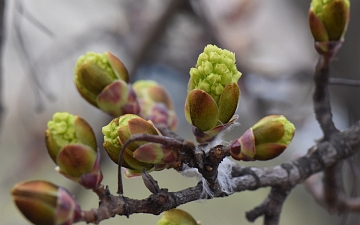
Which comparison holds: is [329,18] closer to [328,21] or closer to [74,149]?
[328,21]

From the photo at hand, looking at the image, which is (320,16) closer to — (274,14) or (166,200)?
(166,200)

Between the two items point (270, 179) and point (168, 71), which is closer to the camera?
point (270, 179)

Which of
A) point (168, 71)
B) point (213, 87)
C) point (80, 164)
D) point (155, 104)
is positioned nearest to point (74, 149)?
point (80, 164)

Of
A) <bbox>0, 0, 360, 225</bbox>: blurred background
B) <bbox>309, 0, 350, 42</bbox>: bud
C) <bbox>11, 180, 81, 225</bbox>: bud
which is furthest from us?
<bbox>0, 0, 360, 225</bbox>: blurred background

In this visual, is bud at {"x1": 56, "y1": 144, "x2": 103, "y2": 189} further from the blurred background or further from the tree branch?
the blurred background

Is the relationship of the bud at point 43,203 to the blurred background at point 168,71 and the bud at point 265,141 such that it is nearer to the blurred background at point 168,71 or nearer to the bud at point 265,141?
the bud at point 265,141

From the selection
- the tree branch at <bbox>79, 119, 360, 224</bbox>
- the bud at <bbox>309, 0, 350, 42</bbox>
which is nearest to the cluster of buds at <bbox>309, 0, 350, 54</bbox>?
the bud at <bbox>309, 0, 350, 42</bbox>

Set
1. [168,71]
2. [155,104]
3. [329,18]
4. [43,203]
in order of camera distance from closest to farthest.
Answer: [43,203] < [329,18] < [155,104] < [168,71]
